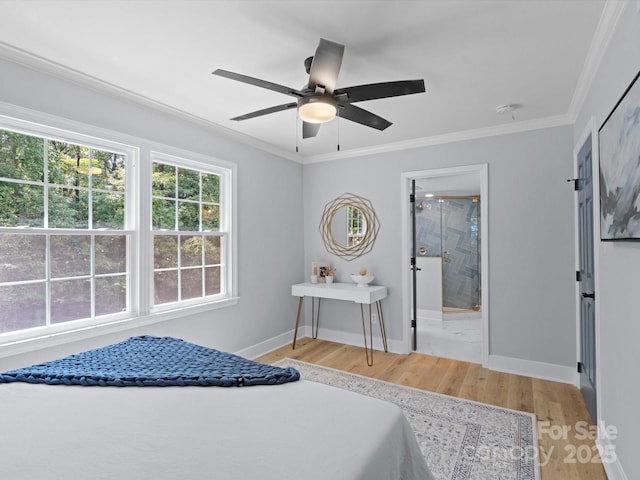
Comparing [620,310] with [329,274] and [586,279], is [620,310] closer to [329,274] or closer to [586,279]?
[586,279]

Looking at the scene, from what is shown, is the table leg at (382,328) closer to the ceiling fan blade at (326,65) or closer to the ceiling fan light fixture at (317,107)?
the ceiling fan light fixture at (317,107)

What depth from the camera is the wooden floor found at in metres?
2.12

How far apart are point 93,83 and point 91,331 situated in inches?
71.1

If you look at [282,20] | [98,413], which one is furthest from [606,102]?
[98,413]

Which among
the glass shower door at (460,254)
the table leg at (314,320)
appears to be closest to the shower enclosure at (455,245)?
the glass shower door at (460,254)

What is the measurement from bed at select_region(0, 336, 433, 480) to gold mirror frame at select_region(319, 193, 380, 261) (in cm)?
299

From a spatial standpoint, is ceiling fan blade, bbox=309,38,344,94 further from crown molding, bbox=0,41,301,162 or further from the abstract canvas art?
crown molding, bbox=0,41,301,162

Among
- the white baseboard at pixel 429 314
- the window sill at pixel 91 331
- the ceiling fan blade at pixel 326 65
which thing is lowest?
the white baseboard at pixel 429 314

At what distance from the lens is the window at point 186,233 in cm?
309

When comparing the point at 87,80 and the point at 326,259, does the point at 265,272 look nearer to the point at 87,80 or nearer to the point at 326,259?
the point at 326,259

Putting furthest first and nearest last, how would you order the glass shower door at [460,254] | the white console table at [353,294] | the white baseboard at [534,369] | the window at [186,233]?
the glass shower door at [460,254] < the white console table at [353,294] < the white baseboard at [534,369] < the window at [186,233]

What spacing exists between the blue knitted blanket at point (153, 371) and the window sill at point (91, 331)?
2.12 feet

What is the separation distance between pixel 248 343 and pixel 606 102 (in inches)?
145

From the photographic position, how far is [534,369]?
337 centimetres
